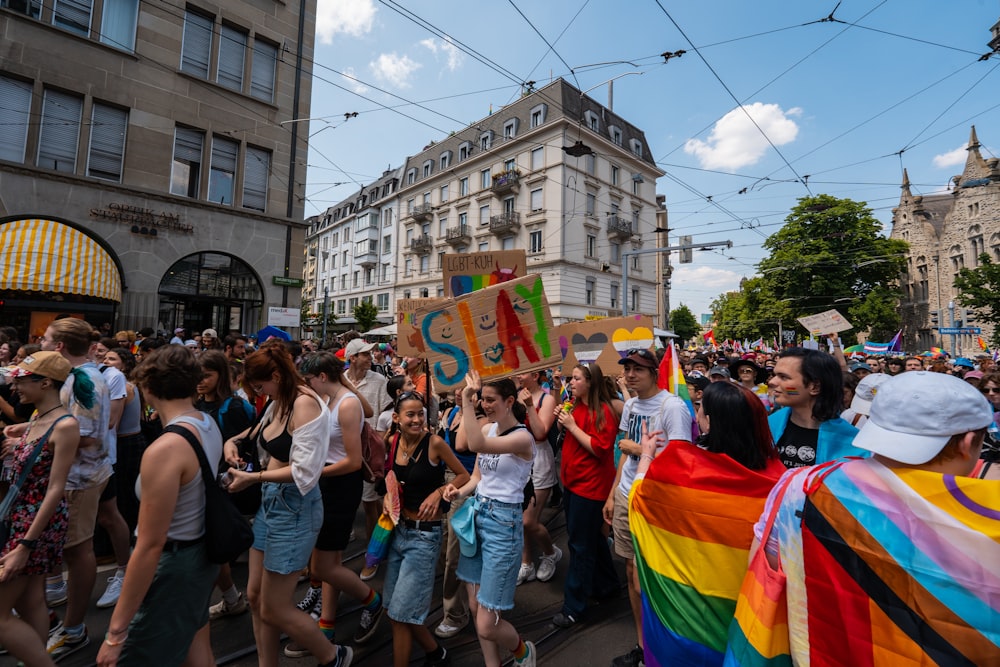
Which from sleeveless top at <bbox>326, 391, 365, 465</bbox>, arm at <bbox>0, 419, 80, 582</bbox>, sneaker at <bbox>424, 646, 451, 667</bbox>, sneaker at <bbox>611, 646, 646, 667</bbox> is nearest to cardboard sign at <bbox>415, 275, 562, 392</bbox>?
sleeveless top at <bbox>326, 391, 365, 465</bbox>

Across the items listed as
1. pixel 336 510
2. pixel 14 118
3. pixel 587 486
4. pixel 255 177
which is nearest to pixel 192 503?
pixel 336 510

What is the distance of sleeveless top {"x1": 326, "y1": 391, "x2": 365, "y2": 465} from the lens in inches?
127

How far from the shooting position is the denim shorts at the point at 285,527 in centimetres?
270

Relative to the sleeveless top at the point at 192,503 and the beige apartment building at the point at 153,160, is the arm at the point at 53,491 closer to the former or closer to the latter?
the sleeveless top at the point at 192,503

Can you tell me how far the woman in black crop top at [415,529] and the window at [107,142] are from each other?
46.2 ft

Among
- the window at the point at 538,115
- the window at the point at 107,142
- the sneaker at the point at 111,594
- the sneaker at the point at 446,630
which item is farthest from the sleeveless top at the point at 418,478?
the window at the point at 538,115

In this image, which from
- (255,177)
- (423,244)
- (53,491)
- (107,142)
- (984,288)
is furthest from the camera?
(423,244)

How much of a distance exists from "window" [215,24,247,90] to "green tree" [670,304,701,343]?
70394 mm

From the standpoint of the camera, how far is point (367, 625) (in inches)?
136

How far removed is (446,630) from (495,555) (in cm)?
118

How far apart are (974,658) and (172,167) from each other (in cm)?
1697

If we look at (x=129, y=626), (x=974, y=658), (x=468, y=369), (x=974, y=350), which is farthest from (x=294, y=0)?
(x=974, y=350)

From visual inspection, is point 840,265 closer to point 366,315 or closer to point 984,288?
point 984,288

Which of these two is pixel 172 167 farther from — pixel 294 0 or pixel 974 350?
pixel 974 350
